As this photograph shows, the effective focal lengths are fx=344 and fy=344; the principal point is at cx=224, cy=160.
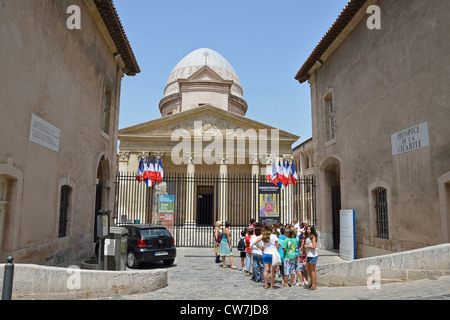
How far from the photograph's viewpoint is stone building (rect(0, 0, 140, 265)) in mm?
7086

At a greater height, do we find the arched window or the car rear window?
the arched window

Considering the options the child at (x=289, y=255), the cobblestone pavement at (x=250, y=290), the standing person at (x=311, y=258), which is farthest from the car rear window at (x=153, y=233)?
the standing person at (x=311, y=258)

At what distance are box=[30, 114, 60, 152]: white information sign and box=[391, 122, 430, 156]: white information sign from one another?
9.43 metres

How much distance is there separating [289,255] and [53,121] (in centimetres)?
682

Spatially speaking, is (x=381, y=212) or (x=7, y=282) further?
(x=381, y=212)

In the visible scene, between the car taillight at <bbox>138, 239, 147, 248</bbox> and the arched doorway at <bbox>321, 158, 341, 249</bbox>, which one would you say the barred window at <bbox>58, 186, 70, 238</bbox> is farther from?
the arched doorway at <bbox>321, 158, 341, 249</bbox>

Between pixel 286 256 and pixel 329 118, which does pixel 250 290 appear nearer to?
pixel 286 256

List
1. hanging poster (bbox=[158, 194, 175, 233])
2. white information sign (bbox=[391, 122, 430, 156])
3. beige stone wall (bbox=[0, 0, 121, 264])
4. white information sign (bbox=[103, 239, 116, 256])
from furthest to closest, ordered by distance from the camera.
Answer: hanging poster (bbox=[158, 194, 175, 233]) → white information sign (bbox=[391, 122, 430, 156]) → white information sign (bbox=[103, 239, 116, 256]) → beige stone wall (bbox=[0, 0, 121, 264])

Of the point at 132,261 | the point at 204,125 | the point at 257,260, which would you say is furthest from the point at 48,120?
the point at 204,125

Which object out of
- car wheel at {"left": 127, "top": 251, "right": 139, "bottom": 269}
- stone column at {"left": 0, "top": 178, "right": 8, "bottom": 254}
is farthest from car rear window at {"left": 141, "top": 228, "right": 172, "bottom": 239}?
stone column at {"left": 0, "top": 178, "right": 8, "bottom": 254}

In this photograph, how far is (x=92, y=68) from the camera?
38.3ft

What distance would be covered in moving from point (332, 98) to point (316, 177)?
3609mm

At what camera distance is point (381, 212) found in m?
11.1
